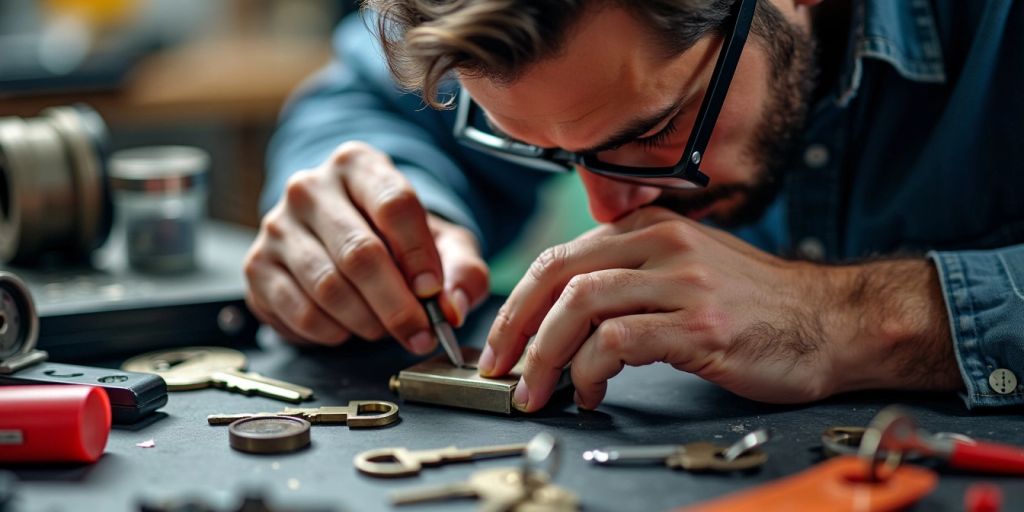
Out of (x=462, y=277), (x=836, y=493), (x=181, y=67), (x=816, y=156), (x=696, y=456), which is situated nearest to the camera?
(x=836, y=493)

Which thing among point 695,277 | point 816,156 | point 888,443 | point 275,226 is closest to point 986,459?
point 888,443

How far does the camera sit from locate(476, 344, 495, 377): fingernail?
117 centimetres

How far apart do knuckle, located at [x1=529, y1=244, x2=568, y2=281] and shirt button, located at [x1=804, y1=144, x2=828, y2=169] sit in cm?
58

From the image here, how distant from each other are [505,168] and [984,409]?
105 centimetres

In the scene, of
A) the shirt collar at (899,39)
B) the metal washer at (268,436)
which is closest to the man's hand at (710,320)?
the metal washer at (268,436)

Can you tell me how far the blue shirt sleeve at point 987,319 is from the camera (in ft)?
3.67

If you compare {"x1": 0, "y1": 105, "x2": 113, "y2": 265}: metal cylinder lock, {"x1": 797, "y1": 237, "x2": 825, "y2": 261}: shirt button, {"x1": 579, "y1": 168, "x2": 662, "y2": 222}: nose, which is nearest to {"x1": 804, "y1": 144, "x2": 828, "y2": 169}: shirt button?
{"x1": 797, "y1": 237, "x2": 825, "y2": 261}: shirt button

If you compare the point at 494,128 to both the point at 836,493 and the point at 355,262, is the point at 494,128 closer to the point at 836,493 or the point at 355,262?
the point at 355,262

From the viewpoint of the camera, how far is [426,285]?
1.30 metres

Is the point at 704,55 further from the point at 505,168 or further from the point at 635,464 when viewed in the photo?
the point at 505,168

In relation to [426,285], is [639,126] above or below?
above

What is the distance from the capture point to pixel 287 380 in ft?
4.23

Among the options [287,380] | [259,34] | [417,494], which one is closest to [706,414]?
[417,494]

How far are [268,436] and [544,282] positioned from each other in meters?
0.32
